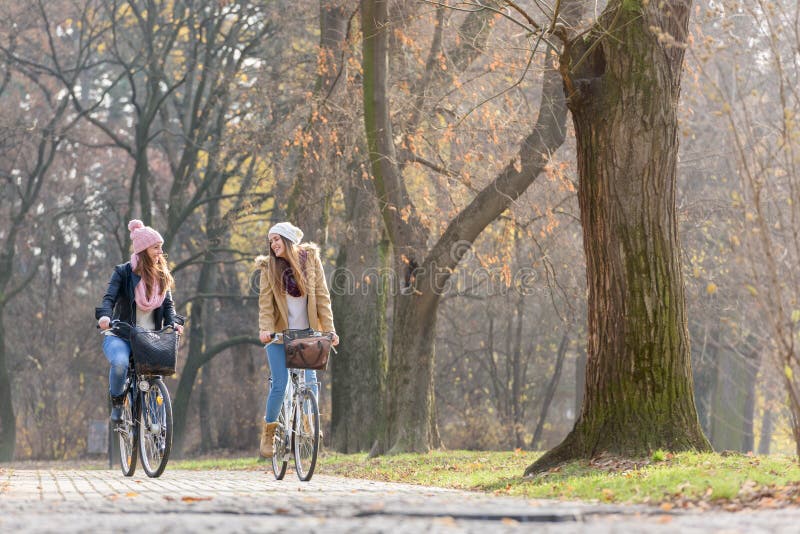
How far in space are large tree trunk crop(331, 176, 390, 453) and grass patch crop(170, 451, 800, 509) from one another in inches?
242

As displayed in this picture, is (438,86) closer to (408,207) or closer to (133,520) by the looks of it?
(408,207)

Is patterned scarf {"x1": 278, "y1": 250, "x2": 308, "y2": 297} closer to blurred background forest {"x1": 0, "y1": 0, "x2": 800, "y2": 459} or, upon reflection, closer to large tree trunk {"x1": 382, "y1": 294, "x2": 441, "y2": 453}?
blurred background forest {"x1": 0, "y1": 0, "x2": 800, "y2": 459}

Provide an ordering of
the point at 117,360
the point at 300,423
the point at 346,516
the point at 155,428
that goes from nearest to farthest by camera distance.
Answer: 1. the point at 346,516
2. the point at 300,423
3. the point at 155,428
4. the point at 117,360

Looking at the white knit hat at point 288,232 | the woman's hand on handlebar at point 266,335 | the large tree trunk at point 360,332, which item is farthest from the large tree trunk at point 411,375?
the woman's hand on handlebar at point 266,335

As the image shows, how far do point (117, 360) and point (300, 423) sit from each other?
173cm

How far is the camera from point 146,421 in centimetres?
1041

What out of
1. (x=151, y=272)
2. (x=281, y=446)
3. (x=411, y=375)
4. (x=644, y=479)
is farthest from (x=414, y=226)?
(x=644, y=479)

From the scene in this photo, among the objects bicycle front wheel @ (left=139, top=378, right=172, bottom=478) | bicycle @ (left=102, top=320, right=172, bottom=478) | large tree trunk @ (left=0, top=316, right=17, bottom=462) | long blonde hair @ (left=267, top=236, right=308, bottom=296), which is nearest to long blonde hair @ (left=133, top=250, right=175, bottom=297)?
bicycle @ (left=102, top=320, right=172, bottom=478)

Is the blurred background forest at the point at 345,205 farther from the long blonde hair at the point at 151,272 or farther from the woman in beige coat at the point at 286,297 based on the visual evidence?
the long blonde hair at the point at 151,272

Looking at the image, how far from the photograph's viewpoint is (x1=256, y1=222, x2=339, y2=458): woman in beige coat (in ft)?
32.7

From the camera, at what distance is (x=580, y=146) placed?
413 inches

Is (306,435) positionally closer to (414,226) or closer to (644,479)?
(644,479)

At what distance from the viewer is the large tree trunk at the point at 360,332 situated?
757 inches

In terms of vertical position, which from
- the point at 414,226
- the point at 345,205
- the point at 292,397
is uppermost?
the point at 345,205
